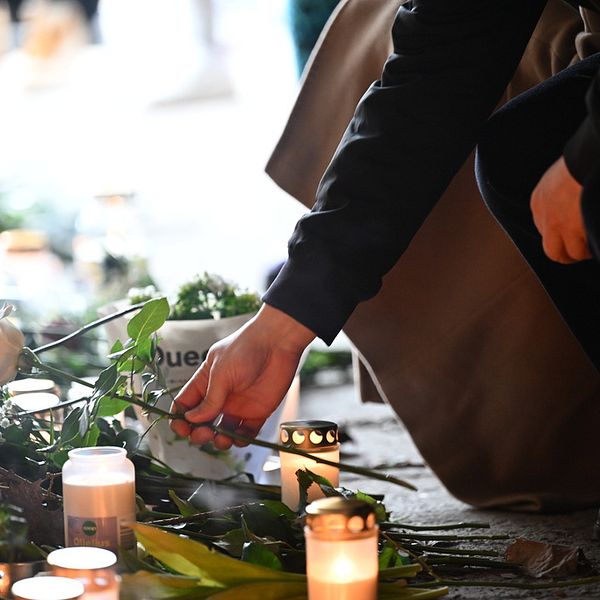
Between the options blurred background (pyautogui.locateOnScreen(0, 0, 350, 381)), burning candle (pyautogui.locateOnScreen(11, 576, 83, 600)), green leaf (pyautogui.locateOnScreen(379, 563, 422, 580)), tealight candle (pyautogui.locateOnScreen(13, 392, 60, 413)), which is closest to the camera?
burning candle (pyautogui.locateOnScreen(11, 576, 83, 600))

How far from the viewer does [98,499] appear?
2.76 ft

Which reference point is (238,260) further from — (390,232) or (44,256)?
(390,232)

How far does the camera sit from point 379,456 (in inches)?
65.8

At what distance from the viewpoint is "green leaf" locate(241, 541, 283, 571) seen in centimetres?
78

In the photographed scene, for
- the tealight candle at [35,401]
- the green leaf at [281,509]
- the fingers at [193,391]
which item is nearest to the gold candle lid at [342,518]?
the green leaf at [281,509]

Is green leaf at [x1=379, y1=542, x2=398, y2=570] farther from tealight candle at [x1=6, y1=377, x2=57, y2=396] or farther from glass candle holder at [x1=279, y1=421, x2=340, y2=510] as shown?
tealight candle at [x1=6, y1=377, x2=57, y2=396]

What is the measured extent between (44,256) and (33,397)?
1579mm

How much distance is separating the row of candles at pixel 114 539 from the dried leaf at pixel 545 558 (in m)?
0.27

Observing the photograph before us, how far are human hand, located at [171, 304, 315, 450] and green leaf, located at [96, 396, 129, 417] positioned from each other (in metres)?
0.06

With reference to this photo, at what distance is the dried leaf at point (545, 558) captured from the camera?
0.93m

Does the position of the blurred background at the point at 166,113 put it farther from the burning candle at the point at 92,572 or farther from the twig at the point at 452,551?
the burning candle at the point at 92,572

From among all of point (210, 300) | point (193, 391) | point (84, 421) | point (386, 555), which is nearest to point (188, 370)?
point (210, 300)

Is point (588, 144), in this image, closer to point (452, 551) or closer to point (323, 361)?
point (452, 551)

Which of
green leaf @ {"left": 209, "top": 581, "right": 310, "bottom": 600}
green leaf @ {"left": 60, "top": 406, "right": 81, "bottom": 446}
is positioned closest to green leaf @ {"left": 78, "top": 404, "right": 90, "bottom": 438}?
green leaf @ {"left": 60, "top": 406, "right": 81, "bottom": 446}
